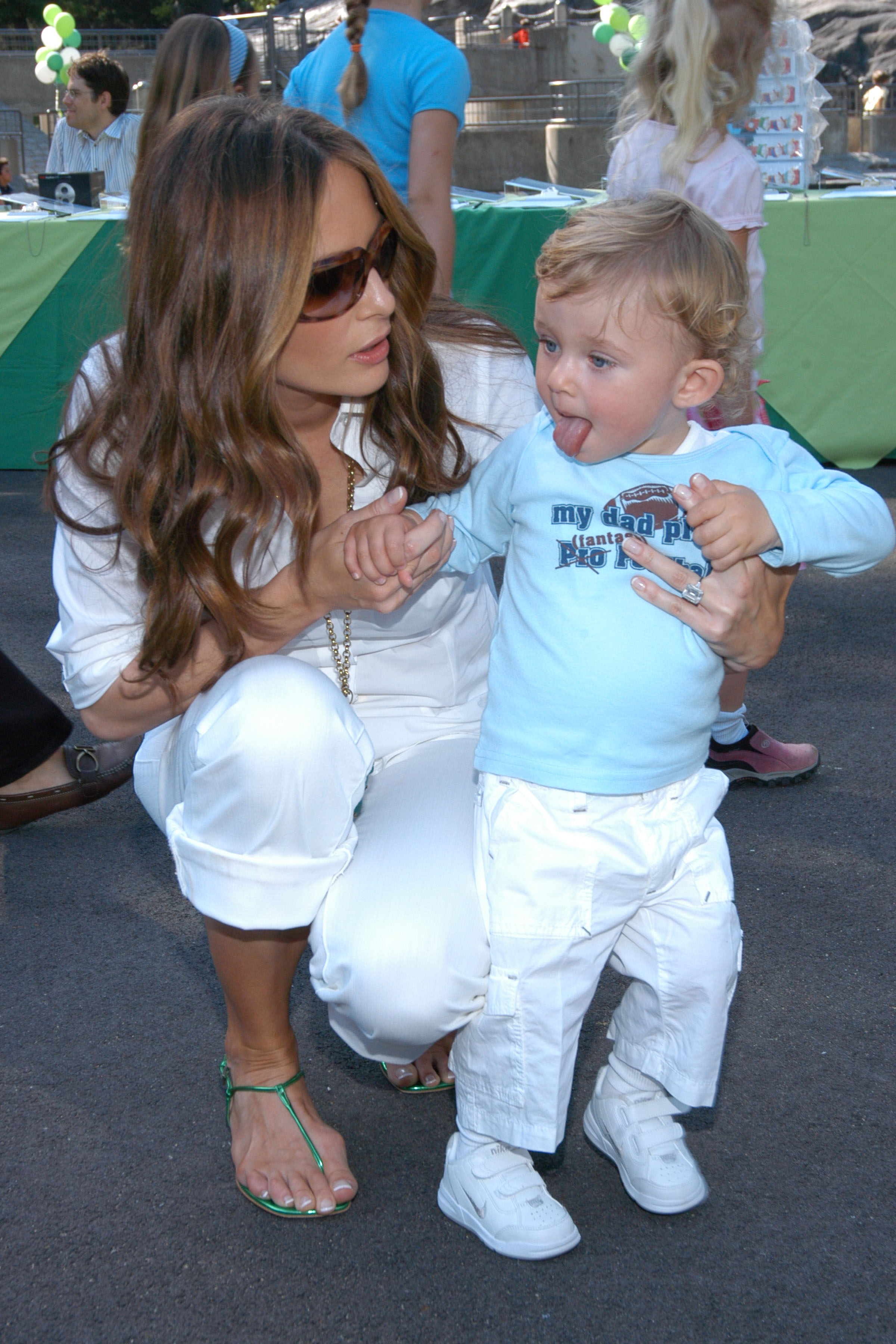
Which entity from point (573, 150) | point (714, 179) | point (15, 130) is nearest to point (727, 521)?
point (714, 179)

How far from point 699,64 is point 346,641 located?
1.71 meters

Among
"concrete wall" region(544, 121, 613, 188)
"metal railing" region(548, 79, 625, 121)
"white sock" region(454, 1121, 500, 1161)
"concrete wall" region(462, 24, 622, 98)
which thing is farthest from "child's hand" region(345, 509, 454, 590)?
"concrete wall" region(462, 24, 622, 98)

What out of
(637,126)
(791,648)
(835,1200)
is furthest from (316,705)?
(791,648)

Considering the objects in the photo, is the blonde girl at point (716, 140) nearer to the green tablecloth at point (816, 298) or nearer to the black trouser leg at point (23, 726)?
the black trouser leg at point (23, 726)

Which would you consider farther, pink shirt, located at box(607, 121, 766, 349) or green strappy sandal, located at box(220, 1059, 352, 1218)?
pink shirt, located at box(607, 121, 766, 349)

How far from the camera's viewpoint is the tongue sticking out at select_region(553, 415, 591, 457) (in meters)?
1.55

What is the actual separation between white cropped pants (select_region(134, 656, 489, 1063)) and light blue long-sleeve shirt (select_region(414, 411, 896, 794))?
0.56 feet

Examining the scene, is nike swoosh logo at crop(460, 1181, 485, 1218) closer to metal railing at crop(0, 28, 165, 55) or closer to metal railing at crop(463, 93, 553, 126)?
metal railing at crop(463, 93, 553, 126)

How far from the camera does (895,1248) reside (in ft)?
5.30

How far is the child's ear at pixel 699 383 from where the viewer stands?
61.1 inches

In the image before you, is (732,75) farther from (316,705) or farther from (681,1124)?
(681,1124)

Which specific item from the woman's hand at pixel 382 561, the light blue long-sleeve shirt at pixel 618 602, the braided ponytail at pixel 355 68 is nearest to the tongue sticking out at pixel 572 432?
the light blue long-sleeve shirt at pixel 618 602

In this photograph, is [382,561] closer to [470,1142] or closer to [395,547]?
[395,547]

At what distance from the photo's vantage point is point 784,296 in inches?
195
